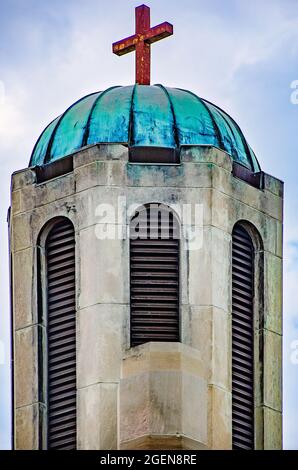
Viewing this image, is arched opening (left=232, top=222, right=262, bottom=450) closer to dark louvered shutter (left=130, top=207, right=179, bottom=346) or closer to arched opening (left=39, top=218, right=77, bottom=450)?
dark louvered shutter (left=130, top=207, right=179, bottom=346)

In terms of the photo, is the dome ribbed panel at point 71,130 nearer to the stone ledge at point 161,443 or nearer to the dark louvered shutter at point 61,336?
the dark louvered shutter at point 61,336

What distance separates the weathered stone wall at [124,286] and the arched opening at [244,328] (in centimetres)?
13

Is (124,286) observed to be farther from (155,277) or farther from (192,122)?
(192,122)

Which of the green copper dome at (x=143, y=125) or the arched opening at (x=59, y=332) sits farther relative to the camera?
the green copper dome at (x=143, y=125)

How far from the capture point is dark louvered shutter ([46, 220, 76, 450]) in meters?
99.4

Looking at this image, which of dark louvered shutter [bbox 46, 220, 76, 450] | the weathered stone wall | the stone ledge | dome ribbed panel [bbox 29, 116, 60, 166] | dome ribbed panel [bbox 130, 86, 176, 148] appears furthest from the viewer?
dome ribbed panel [bbox 29, 116, 60, 166]

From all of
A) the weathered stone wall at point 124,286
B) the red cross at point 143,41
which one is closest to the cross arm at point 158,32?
the red cross at point 143,41

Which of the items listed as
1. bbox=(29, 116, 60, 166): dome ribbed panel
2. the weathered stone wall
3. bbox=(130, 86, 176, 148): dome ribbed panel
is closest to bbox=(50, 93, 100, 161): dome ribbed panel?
bbox=(29, 116, 60, 166): dome ribbed panel

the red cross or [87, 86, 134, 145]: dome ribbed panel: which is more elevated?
the red cross

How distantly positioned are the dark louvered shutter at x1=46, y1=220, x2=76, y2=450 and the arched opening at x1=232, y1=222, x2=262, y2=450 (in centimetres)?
383

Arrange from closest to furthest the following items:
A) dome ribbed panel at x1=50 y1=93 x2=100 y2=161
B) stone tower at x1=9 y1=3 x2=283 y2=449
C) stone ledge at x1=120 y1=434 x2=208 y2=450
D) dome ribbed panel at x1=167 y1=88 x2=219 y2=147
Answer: stone ledge at x1=120 y1=434 x2=208 y2=450
stone tower at x1=9 y1=3 x2=283 y2=449
dome ribbed panel at x1=167 y1=88 x2=219 y2=147
dome ribbed panel at x1=50 y1=93 x2=100 y2=161

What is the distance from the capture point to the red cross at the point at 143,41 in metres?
105

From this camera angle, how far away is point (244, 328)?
331ft
